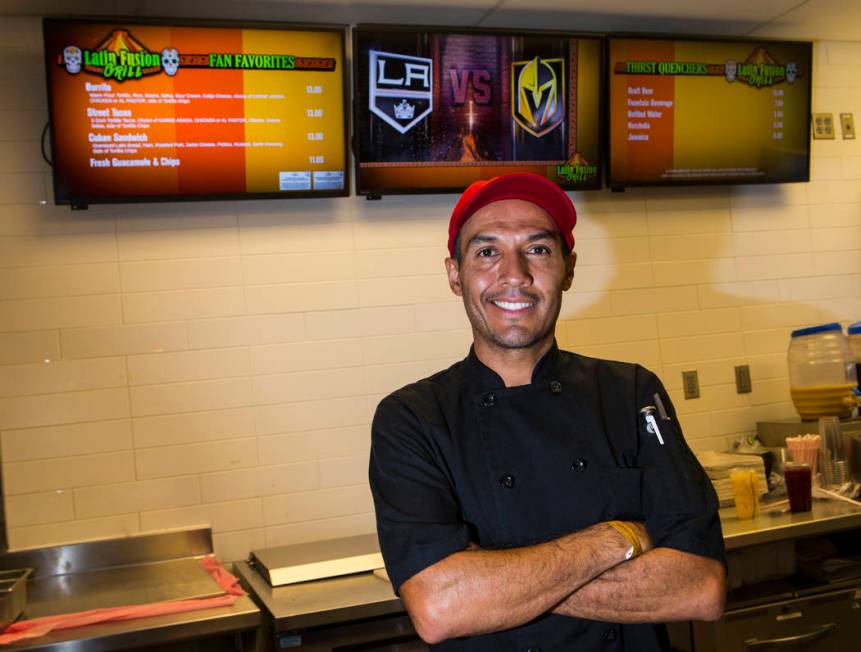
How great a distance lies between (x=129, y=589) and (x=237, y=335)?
0.89m

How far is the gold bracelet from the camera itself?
179 centimetres

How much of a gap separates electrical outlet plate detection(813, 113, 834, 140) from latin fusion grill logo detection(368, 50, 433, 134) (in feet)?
5.76

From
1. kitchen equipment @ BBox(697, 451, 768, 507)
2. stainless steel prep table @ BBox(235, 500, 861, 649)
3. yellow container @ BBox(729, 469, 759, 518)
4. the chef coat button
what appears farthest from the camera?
kitchen equipment @ BBox(697, 451, 768, 507)

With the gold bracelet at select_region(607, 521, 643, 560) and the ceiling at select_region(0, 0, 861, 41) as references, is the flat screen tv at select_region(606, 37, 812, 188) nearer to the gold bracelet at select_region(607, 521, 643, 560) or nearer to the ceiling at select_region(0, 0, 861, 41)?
the ceiling at select_region(0, 0, 861, 41)

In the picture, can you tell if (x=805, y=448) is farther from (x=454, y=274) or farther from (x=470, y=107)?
(x=454, y=274)

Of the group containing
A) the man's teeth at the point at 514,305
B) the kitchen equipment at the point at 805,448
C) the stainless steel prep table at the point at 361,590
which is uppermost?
the man's teeth at the point at 514,305

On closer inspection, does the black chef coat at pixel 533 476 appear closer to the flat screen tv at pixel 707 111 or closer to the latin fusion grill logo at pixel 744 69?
the flat screen tv at pixel 707 111

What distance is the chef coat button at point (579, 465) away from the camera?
6.23 feet

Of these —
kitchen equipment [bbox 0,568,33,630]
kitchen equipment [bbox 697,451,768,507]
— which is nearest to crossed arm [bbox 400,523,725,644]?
kitchen equipment [bbox 0,568,33,630]

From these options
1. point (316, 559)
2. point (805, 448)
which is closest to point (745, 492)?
point (805, 448)

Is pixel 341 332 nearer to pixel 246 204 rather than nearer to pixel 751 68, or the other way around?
pixel 246 204

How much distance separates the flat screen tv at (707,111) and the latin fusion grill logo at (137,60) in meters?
1.28

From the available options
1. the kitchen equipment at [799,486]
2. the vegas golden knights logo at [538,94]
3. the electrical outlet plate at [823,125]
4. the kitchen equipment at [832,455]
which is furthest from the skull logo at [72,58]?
the electrical outlet plate at [823,125]

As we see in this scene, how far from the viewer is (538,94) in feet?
12.1
